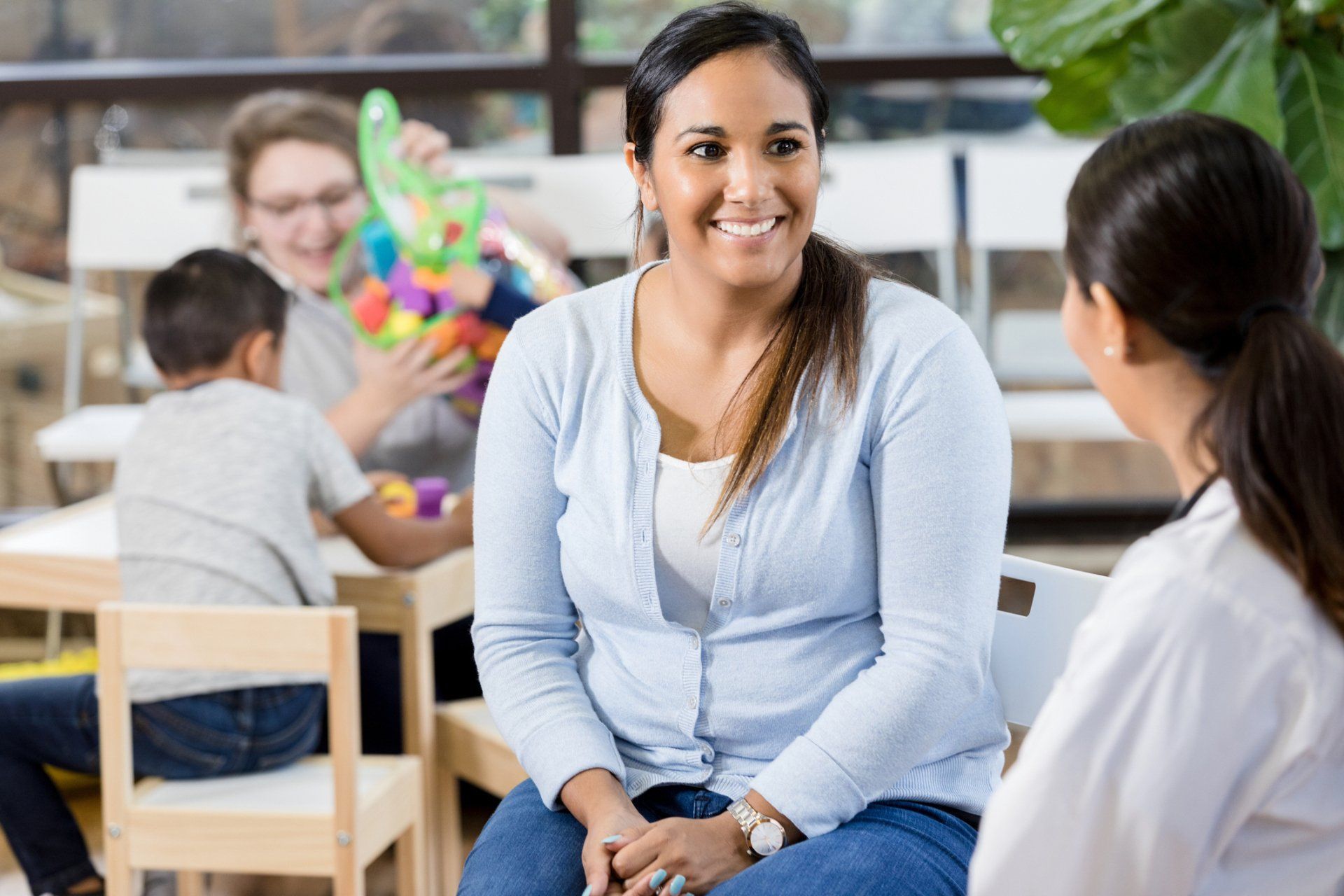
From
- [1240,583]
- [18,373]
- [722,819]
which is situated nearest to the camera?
[1240,583]

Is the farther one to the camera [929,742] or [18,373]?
Answer: [18,373]

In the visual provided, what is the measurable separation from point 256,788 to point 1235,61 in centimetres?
191

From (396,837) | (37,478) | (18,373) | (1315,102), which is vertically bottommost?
(396,837)

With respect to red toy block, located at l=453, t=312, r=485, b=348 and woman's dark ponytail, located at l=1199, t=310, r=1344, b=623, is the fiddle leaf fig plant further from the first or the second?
woman's dark ponytail, located at l=1199, t=310, r=1344, b=623

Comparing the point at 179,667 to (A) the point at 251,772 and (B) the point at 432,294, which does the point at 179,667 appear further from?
(B) the point at 432,294

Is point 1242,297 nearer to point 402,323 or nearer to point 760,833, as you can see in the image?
point 760,833

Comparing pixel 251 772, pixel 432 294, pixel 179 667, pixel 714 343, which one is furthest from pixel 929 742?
pixel 432 294

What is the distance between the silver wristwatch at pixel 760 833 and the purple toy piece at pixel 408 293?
3.69 feet

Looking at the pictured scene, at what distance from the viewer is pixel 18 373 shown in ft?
10.4

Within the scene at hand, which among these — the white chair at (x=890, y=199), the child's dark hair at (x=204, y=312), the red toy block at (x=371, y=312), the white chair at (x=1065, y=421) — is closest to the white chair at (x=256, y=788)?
the child's dark hair at (x=204, y=312)

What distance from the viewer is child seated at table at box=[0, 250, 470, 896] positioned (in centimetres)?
180

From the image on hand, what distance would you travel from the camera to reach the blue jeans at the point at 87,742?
1.78 m

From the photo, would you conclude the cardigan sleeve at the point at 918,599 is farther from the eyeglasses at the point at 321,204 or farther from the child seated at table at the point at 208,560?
the eyeglasses at the point at 321,204

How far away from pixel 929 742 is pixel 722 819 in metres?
0.19
